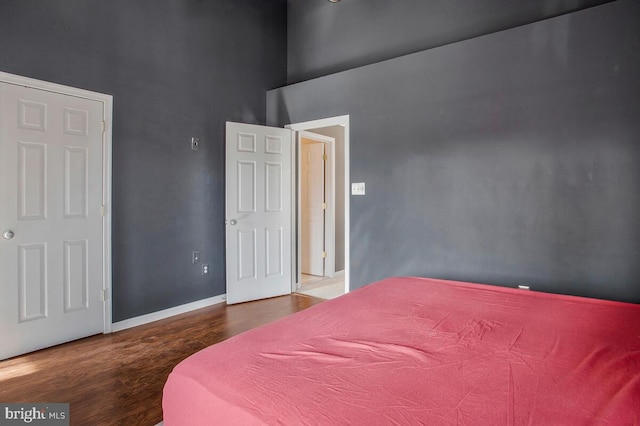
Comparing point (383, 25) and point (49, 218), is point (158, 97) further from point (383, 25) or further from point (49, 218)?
point (383, 25)

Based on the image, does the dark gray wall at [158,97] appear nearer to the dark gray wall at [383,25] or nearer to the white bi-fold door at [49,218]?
the white bi-fold door at [49,218]

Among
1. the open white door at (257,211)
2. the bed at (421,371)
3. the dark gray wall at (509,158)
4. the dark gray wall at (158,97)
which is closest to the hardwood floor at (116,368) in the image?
the dark gray wall at (158,97)

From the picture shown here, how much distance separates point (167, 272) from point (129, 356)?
1.05 metres

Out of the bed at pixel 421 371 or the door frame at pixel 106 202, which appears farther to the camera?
the door frame at pixel 106 202

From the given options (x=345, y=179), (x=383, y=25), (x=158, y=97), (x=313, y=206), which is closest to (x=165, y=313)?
(x=158, y=97)

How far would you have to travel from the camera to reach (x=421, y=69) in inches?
134

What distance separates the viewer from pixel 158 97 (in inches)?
139

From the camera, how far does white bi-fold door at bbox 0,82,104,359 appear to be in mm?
2633

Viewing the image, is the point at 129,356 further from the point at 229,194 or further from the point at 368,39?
the point at 368,39

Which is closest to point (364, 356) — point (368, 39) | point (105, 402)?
point (105, 402)

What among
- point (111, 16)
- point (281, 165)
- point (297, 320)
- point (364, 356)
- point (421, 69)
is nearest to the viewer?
point (364, 356)

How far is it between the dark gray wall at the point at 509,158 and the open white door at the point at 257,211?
37.4 inches

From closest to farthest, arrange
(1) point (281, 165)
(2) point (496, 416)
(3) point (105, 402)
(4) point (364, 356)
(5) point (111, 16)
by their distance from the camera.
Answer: (2) point (496, 416), (4) point (364, 356), (3) point (105, 402), (5) point (111, 16), (1) point (281, 165)

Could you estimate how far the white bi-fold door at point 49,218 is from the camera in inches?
104
